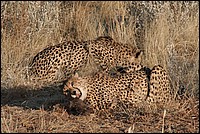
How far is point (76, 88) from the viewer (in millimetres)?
5176

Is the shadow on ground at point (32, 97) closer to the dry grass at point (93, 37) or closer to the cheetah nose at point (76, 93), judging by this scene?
the dry grass at point (93, 37)

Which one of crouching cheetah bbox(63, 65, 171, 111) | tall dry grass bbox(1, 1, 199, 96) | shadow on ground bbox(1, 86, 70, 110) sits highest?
tall dry grass bbox(1, 1, 199, 96)

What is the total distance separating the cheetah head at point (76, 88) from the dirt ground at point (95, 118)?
0.13m

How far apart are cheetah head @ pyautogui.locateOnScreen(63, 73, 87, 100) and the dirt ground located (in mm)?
129

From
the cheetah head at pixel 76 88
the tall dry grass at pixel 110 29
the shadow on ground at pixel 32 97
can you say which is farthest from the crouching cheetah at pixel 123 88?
the tall dry grass at pixel 110 29

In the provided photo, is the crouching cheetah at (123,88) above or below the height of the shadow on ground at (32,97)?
above

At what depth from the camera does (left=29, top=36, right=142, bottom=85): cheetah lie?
23.0 ft

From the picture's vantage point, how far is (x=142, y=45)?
7926 mm

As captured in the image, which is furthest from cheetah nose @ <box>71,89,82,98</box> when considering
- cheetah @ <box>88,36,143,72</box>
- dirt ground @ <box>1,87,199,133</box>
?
cheetah @ <box>88,36,143,72</box>

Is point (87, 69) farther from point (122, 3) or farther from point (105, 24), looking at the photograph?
point (122, 3)

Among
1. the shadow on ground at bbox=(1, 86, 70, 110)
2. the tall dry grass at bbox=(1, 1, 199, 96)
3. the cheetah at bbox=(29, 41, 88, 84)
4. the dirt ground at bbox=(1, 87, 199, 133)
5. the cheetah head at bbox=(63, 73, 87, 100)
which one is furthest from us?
the cheetah at bbox=(29, 41, 88, 84)

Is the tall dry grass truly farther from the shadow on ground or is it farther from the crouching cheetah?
the crouching cheetah

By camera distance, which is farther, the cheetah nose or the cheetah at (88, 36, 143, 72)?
the cheetah at (88, 36, 143, 72)

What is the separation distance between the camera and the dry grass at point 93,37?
15.7 ft
